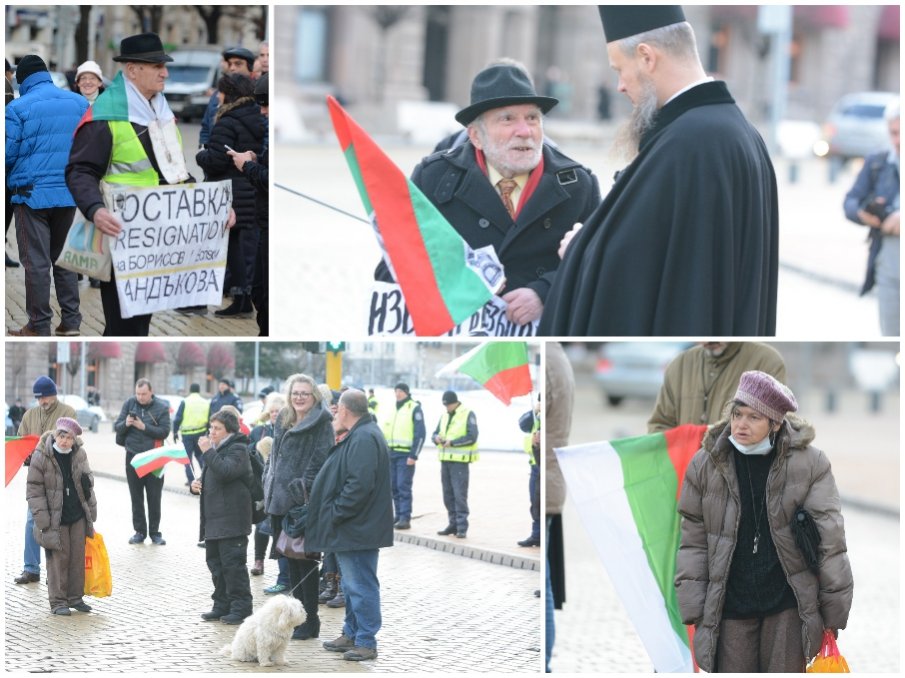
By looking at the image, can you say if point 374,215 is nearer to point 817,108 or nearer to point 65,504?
point 65,504

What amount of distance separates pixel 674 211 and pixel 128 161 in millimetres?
2311

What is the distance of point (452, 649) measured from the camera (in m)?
6.23

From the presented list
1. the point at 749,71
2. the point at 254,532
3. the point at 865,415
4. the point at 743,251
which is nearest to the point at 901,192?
the point at 743,251

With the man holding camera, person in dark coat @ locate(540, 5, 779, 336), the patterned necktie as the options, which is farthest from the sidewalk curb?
the man holding camera

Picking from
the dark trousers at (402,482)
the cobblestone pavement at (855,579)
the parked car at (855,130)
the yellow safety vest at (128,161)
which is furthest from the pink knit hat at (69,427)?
the parked car at (855,130)

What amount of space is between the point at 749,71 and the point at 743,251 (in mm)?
42333

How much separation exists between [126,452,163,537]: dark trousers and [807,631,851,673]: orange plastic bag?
8.60 ft

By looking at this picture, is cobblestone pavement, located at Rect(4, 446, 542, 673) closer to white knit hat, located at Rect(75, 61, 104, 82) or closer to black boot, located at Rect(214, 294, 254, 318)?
black boot, located at Rect(214, 294, 254, 318)

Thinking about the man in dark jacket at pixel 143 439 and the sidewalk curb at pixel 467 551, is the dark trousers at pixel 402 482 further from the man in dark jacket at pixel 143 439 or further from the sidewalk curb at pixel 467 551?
the man in dark jacket at pixel 143 439

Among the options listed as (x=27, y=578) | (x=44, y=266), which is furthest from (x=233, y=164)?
(x=27, y=578)

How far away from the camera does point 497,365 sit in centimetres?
614

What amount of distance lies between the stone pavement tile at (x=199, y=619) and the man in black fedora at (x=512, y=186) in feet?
3.62

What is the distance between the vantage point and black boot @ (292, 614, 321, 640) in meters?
6.22

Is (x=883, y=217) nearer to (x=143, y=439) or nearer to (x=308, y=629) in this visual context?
(x=308, y=629)
